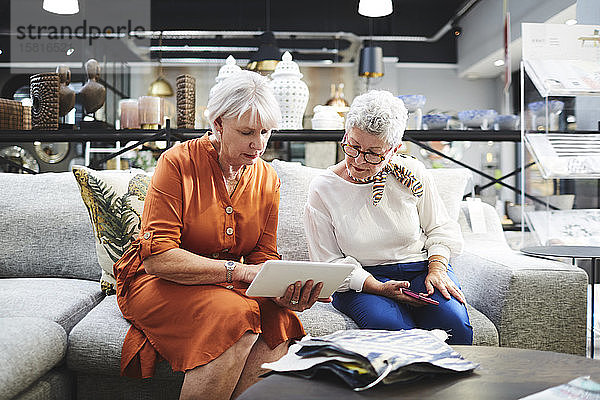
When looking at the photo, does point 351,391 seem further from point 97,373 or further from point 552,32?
point 552,32

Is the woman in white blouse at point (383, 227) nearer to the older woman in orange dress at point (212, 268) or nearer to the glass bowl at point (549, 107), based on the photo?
the older woman in orange dress at point (212, 268)

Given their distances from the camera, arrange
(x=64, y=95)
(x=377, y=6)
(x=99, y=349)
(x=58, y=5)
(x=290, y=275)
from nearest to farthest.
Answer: (x=290, y=275)
(x=99, y=349)
(x=64, y=95)
(x=58, y=5)
(x=377, y=6)

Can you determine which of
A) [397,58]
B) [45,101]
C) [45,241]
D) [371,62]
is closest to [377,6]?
[371,62]

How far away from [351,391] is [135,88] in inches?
369

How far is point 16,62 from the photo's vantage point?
941 cm

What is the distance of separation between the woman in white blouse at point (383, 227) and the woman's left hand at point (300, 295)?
0.85 feet

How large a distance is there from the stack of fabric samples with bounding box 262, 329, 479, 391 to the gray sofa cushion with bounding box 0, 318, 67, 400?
701mm

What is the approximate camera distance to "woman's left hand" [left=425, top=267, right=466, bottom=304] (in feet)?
5.90

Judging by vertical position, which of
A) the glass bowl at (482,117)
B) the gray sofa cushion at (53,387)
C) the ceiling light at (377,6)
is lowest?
the gray sofa cushion at (53,387)

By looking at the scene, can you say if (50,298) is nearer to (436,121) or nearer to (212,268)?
(212,268)

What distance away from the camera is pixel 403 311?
5.89ft

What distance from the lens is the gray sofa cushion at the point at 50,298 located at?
178cm

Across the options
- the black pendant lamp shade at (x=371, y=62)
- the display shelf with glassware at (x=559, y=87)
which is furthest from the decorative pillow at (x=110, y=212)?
the black pendant lamp shade at (x=371, y=62)

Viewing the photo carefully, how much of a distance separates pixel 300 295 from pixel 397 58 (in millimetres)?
8261
